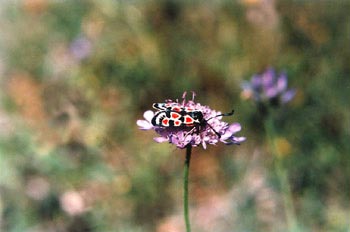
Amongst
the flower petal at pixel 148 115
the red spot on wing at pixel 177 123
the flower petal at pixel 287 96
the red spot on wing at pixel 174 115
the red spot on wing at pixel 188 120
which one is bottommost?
the red spot on wing at pixel 177 123

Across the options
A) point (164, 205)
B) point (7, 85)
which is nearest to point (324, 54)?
point (164, 205)

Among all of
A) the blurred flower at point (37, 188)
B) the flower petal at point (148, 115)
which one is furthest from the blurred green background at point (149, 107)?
the flower petal at point (148, 115)

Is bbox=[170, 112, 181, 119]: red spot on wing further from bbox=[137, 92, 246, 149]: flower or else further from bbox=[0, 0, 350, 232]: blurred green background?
bbox=[0, 0, 350, 232]: blurred green background

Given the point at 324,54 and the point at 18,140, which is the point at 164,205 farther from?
the point at 324,54

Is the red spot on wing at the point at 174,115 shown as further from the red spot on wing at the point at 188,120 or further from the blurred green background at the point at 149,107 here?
the blurred green background at the point at 149,107

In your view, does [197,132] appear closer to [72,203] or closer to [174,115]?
[174,115]

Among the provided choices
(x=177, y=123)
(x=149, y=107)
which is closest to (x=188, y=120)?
(x=177, y=123)

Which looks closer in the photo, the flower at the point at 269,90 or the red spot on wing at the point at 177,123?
the red spot on wing at the point at 177,123
